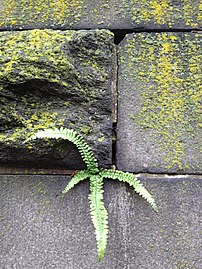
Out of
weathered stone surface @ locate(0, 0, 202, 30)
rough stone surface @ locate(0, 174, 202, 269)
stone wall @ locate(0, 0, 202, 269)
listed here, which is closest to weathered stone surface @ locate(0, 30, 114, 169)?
stone wall @ locate(0, 0, 202, 269)

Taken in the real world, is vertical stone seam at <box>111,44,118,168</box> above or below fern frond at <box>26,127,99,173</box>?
above

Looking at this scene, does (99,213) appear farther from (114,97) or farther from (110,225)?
(114,97)

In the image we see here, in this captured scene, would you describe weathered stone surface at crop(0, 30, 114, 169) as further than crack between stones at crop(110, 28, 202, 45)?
No

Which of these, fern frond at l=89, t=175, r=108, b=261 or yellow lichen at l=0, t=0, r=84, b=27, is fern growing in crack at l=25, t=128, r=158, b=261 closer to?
fern frond at l=89, t=175, r=108, b=261

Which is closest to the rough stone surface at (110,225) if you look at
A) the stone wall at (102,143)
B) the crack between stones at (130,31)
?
the stone wall at (102,143)

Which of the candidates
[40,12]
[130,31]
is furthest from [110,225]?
[40,12]
